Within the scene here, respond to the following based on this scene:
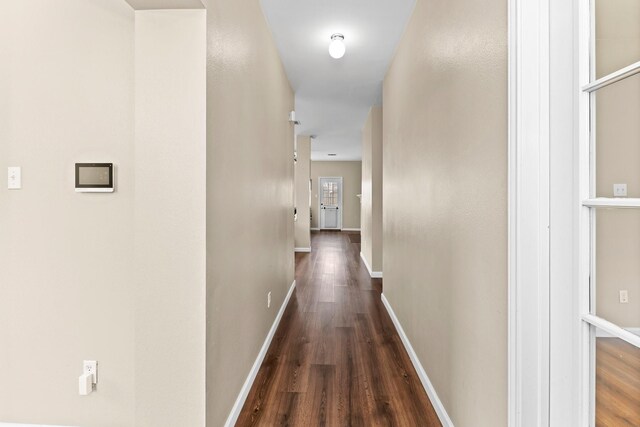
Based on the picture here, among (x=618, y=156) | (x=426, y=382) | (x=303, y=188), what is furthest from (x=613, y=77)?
(x=303, y=188)

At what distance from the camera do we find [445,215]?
72.8 inches

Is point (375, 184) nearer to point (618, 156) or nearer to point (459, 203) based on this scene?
point (459, 203)

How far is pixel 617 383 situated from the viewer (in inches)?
35.5

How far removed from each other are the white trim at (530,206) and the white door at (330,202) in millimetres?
11830

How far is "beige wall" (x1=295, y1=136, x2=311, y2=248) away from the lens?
25.1ft

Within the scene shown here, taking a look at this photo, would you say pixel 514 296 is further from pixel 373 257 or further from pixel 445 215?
pixel 373 257

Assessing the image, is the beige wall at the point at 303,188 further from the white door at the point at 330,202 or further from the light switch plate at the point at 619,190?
the light switch plate at the point at 619,190

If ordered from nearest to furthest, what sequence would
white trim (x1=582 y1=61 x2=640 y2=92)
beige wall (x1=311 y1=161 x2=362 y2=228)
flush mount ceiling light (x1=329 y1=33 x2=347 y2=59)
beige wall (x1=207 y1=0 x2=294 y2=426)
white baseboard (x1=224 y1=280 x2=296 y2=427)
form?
white trim (x1=582 y1=61 x2=640 y2=92) → beige wall (x1=207 y1=0 x2=294 y2=426) → white baseboard (x1=224 y1=280 x2=296 y2=427) → flush mount ceiling light (x1=329 y1=33 x2=347 y2=59) → beige wall (x1=311 y1=161 x2=362 y2=228)

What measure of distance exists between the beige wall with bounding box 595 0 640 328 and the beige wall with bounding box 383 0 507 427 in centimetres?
30

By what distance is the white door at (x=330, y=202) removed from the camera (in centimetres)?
1297
